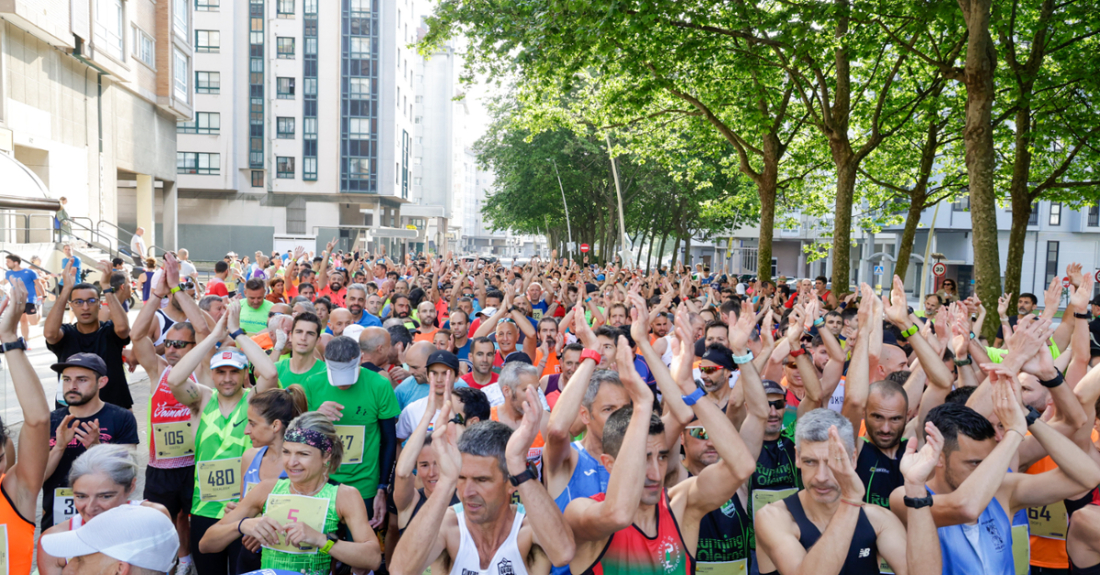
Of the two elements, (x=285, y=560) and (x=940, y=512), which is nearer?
(x=940, y=512)

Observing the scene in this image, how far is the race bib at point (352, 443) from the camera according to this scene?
17.5 feet

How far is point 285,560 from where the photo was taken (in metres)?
3.77

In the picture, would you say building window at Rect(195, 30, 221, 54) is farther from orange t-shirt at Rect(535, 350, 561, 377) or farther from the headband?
the headband

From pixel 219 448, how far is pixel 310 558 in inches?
58.9

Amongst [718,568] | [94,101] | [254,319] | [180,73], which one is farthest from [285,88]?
[718,568]

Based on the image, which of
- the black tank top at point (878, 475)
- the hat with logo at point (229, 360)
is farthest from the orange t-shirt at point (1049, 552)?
the hat with logo at point (229, 360)

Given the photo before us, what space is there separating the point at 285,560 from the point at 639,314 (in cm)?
209

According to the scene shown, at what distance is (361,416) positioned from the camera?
5.51m

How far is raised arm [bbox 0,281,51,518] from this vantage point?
3797mm

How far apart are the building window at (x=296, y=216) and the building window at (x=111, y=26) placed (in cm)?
2754

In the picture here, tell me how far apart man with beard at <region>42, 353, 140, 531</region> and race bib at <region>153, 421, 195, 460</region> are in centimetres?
29

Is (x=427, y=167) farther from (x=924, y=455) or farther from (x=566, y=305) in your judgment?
(x=924, y=455)

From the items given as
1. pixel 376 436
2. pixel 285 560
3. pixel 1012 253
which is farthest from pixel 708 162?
pixel 285 560

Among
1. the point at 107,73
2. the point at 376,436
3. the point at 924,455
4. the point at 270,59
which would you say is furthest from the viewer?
the point at 270,59
